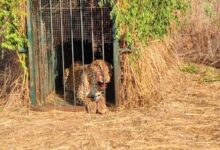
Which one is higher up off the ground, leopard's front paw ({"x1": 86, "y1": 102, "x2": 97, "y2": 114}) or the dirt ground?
leopard's front paw ({"x1": 86, "y1": 102, "x2": 97, "y2": 114})

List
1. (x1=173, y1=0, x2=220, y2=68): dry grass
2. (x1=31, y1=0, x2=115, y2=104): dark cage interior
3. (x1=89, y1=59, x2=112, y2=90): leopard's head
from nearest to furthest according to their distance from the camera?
(x1=89, y1=59, x2=112, y2=90): leopard's head < (x1=31, y1=0, x2=115, y2=104): dark cage interior < (x1=173, y1=0, x2=220, y2=68): dry grass

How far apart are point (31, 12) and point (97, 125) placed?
80.2 inches

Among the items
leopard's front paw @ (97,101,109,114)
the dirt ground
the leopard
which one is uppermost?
the leopard

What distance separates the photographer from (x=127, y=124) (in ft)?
23.0

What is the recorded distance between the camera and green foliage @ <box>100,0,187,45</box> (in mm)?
7516

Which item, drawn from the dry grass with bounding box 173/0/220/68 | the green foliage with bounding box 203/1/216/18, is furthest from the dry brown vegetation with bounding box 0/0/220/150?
the green foliage with bounding box 203/1/216/18

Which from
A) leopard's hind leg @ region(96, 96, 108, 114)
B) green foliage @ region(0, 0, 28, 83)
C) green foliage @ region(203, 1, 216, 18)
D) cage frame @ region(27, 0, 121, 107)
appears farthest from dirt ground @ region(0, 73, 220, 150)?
green foliage @ region(203, 1, 216, 18)

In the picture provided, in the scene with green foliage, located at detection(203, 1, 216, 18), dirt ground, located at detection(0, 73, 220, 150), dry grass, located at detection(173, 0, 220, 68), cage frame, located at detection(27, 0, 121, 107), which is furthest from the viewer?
green foliage, located at detection(203, 1, 216, 18)

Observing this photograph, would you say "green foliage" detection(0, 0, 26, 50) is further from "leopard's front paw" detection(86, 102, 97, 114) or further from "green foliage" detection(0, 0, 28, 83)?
"leopard's front paw" detection(86, 102, 97, 114)

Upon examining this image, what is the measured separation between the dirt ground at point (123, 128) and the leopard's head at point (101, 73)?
53 cm

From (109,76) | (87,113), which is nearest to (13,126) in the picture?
(87,113)

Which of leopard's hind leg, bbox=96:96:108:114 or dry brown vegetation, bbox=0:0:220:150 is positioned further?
leopard's hind leg, bbox=96:96:108:114

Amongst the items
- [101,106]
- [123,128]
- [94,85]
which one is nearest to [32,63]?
[94,85]

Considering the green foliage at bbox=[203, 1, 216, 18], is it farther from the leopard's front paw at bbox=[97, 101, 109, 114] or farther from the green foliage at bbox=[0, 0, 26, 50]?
the green foliage at bbox=[0, 0, 26, 50]
